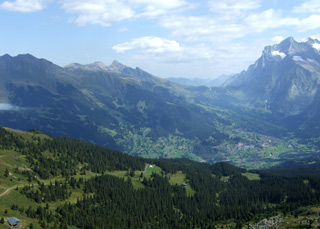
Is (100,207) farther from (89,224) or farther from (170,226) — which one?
(170,226)

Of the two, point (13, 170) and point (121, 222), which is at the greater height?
point (13, 170)

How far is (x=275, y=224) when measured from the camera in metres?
145

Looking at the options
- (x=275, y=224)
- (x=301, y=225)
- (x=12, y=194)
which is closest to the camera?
(x=301, y=225)

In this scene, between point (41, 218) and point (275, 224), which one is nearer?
point (275, 224)

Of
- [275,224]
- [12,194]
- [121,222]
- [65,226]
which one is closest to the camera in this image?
[275,224]

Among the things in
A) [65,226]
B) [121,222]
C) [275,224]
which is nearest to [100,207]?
[121,222]

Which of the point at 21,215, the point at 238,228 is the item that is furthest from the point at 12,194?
the point at 238,228

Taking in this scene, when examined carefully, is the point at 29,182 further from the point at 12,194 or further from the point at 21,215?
the point at 21,215

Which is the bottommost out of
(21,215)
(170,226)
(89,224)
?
(170,226)

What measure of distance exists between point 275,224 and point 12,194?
13448cm

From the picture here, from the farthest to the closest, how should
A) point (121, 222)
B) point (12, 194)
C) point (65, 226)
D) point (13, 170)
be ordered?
point (13, 170)
point (121, 222)
point (12, 194)
point (65, 226)

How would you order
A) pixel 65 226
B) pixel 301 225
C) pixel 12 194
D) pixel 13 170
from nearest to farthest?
pixel 301 225 < pixel 65 226 < pixel 12 194 < pixel 13 170

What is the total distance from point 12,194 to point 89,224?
44.2 metres

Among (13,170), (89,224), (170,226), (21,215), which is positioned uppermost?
(13,170)
